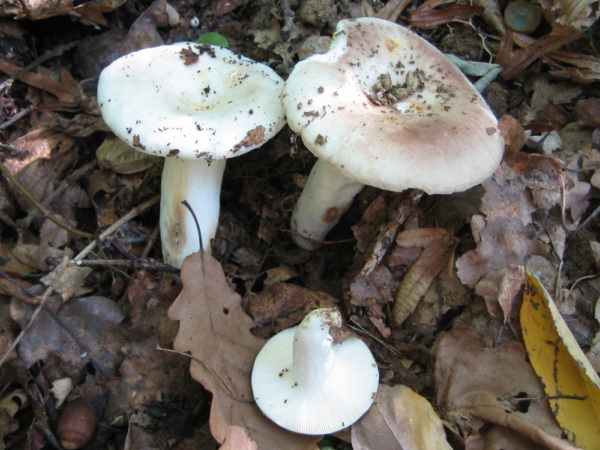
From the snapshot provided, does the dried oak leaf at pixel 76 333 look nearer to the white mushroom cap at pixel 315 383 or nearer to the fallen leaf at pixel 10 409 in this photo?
the fallen leaf at pixel 10 409

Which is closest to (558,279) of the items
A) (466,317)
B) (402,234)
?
(466,317)

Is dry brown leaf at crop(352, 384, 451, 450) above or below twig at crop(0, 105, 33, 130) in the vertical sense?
below

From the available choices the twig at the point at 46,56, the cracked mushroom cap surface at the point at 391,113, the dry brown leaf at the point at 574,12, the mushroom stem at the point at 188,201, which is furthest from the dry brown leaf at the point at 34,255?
the dry brown leaf at the point at 574,12

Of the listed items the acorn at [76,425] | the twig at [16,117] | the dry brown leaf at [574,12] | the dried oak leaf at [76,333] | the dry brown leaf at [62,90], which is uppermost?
the dry brown leaf at [574,12]

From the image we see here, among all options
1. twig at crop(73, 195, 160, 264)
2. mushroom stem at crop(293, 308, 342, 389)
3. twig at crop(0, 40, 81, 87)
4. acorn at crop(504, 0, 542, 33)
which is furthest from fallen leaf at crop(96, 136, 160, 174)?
acorn at crop(504, 0, 542, 33)

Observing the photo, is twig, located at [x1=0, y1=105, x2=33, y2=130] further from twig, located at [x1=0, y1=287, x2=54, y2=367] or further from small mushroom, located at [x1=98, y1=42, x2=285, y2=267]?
twig, located at [x1=0, y1=287, x2=54, y2=367]

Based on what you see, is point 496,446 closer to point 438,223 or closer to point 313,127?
point 438,223
